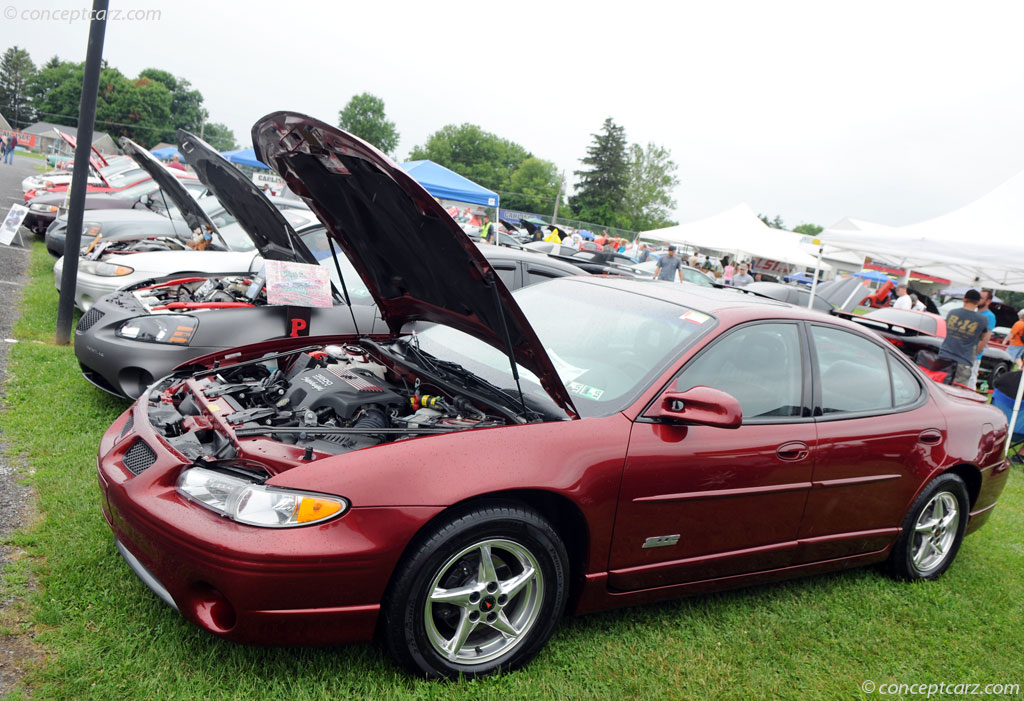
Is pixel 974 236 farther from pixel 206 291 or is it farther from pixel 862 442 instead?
pixel 206 291

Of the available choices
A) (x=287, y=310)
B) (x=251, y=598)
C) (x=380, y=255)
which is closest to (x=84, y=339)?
(x=287, y=310)

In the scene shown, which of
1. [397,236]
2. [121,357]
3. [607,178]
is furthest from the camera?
[607,178]

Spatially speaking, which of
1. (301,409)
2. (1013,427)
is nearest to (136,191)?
(301,409)

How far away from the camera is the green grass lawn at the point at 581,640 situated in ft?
7.52

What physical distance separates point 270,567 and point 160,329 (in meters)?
3.06

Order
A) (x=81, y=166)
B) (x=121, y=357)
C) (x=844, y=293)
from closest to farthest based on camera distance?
(x=121, y=357) → (x=81, y=166) → (x=844, y=293)

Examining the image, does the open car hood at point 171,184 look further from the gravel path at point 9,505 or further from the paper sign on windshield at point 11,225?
the paper sign on windshield at point 11,225

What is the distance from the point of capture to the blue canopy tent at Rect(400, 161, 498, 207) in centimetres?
1441

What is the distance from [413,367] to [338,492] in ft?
3.68

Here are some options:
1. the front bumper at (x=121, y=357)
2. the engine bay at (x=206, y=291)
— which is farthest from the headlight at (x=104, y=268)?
the front bumper at (x=121, y=357)

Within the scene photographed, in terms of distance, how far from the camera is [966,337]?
8531 mm

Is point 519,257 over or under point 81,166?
under

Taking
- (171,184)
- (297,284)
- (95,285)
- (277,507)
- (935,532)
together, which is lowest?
(935,532)

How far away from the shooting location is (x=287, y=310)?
16.3 feet
